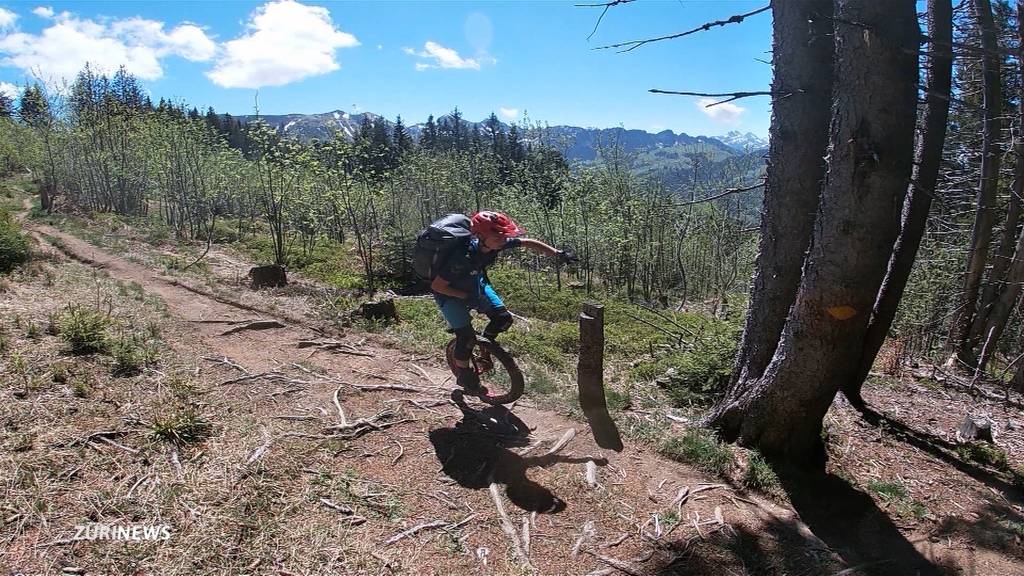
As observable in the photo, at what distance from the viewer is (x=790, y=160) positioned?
4250 mm

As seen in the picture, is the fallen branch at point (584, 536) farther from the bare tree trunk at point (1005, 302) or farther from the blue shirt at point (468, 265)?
the bare tree trunk at point (1005, 302)

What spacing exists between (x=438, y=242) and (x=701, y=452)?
2.72 m

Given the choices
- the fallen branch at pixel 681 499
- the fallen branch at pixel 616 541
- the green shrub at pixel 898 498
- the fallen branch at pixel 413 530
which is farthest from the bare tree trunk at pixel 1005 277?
the fallen branch at pixel 413 530

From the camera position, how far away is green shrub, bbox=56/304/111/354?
17.0 ft

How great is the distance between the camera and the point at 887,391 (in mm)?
6383

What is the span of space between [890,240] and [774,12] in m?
2.08

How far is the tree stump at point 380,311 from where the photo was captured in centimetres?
837

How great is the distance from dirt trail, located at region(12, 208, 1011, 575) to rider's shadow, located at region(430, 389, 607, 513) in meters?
0.01

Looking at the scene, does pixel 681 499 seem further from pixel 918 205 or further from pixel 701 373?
pixel 918 205

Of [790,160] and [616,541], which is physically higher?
[790,160]

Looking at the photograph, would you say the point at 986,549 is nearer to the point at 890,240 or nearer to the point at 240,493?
the point at 890,240

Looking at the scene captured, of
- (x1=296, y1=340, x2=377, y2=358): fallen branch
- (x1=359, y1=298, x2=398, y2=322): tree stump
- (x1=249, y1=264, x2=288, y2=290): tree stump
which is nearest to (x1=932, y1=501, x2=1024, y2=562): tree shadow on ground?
(x1=296, y1=340, x2=377, y2=358): fallen branch

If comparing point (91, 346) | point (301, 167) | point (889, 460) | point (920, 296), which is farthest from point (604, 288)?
point (91, 346)

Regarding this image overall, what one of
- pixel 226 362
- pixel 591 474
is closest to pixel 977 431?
pixel 591 474
